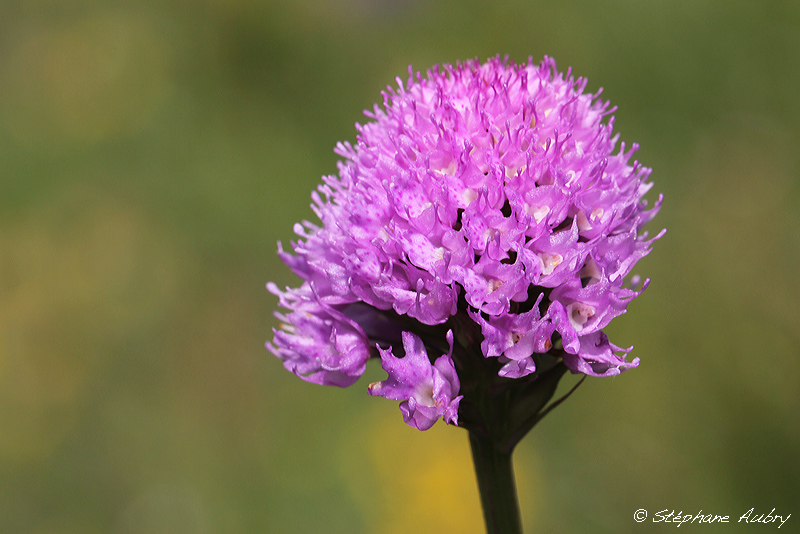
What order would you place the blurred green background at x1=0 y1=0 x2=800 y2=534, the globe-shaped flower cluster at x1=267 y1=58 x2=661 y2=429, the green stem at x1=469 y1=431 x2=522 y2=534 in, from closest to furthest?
the globe-shaped flower cluster at x1=267 y1=58 x2=661 y2=429
the green stem at x1=469 y1=431 x2=522 y2=534
the blurred green background at x1=0 y1=0 x2=800 y2=534

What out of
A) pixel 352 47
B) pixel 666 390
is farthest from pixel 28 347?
pixel 666 390

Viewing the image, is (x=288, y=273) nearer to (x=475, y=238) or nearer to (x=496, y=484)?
(x=496, y=484)

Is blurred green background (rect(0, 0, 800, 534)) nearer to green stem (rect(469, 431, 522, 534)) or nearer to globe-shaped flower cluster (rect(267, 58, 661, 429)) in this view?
green stem (rect(469, 431, 522, 534))

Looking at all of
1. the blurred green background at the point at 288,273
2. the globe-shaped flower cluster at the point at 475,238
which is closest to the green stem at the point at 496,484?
the globe-shaped flower cluster at the point at 475,238

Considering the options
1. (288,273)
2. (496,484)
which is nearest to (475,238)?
(496,484)

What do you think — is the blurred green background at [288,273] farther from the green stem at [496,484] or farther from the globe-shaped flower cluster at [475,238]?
the globe-shaped flower cluster at [475,238]

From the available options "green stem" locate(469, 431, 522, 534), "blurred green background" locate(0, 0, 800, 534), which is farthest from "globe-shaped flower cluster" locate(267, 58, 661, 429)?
→ "blurred green background" locate(0, 0, 800, 534)
